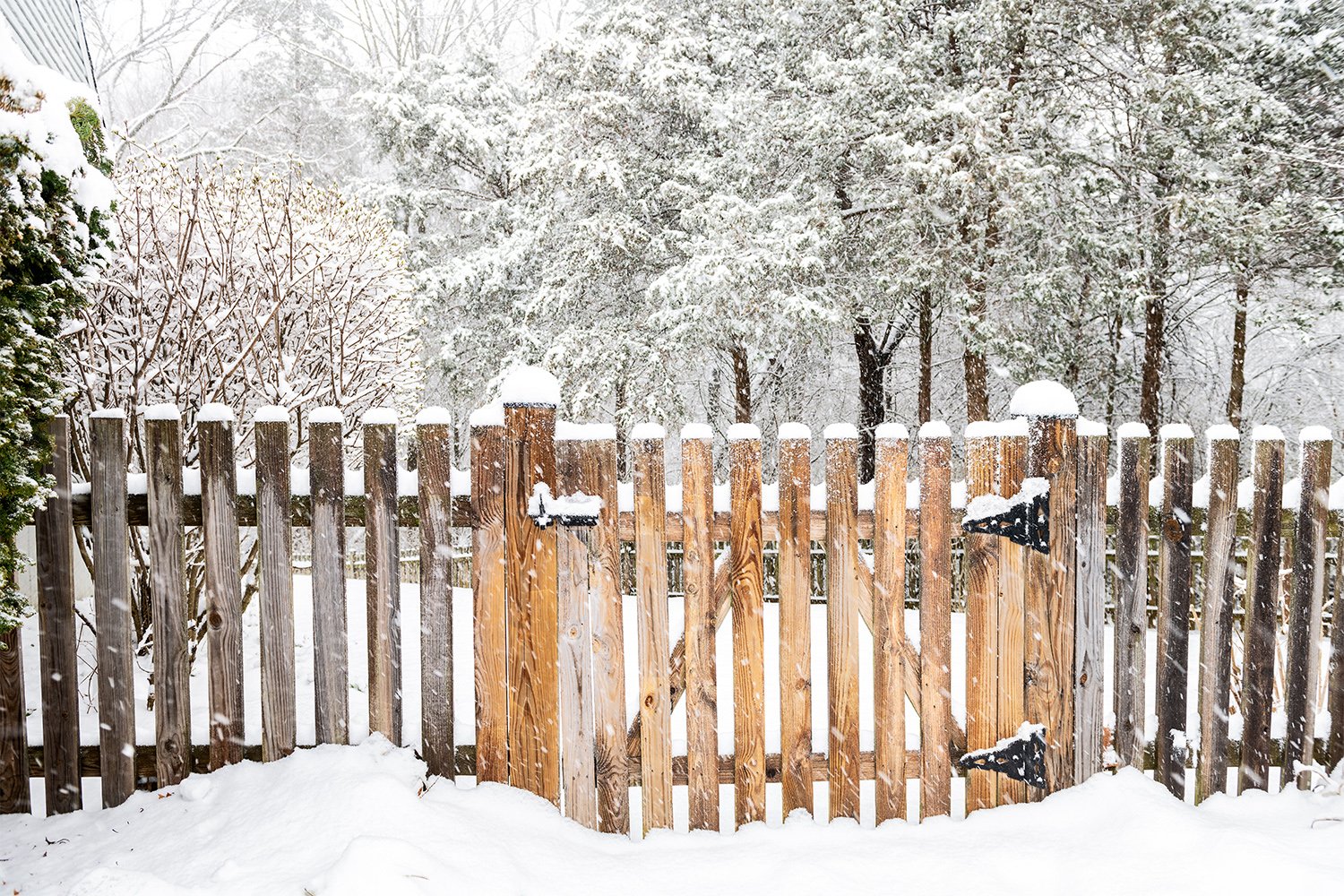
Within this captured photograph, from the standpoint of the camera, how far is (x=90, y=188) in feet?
8.27

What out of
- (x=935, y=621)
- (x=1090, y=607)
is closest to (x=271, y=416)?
(x=935, y=621)

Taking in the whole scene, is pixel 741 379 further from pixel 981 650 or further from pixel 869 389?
pixel 981 650

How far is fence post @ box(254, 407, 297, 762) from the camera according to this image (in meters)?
2.68

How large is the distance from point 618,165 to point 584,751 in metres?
11.3

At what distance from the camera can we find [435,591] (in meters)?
2.72

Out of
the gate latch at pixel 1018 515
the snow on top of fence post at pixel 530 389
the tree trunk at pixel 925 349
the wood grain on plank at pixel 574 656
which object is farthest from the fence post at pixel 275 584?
the tree trunk at pixel 925 349

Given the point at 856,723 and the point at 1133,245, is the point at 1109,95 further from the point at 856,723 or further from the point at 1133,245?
the point at 856,723

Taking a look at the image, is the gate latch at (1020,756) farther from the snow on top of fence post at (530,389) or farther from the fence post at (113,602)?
the fence post at (113,602)

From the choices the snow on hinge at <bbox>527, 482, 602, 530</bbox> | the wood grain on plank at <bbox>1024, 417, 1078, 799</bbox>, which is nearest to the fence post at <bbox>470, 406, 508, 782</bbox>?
the snow on hinge at <bbox>527, 482, 602, 530</bbox>

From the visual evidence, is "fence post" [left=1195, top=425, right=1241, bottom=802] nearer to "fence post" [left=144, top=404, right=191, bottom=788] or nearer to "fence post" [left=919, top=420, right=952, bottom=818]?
"fence post" [left=919, top=420, right=952, bottom=818]

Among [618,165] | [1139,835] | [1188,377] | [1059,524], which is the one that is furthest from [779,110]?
[1139,835]

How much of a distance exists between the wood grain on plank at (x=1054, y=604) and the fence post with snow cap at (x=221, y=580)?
2852 mm

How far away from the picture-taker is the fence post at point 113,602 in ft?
8.80

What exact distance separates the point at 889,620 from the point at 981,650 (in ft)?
1.26
